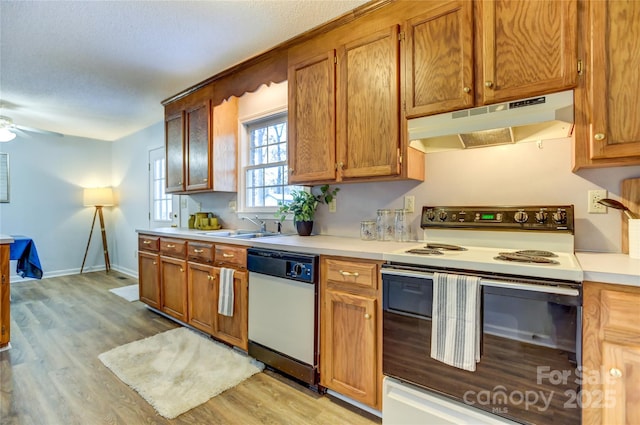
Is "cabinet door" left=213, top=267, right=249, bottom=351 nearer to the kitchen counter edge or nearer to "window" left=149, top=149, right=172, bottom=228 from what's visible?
the kitchen counter edge

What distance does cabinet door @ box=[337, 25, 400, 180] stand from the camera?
1919mm

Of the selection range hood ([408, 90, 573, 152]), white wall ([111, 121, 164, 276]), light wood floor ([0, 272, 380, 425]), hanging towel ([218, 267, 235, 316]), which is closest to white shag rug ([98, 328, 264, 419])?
light wood floor ([0, 272, 380, 425])

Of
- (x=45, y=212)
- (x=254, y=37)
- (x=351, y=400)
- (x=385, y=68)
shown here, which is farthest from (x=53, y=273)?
(x=385, y=68)

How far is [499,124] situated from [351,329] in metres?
1.32

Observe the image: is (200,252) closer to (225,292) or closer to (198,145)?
(225,292)

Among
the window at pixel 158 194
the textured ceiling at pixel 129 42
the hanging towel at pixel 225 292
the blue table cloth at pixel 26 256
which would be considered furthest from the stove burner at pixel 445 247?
the blue table cloth at pixel 26 256

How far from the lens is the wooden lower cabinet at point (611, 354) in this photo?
1.12 metres

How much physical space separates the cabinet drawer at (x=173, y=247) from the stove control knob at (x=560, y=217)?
280 cm

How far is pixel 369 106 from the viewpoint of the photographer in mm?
2018

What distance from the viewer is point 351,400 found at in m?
1.84

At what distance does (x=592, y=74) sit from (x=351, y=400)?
2.05 m

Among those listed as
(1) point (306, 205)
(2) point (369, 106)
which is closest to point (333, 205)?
(1) point (306, 205)

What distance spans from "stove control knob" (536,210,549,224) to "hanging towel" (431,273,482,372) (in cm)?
65

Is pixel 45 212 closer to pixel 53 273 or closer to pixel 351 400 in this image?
pixel 53 273
